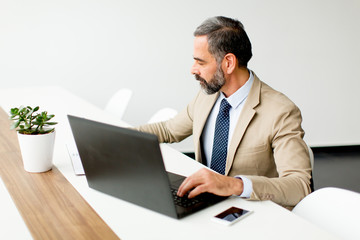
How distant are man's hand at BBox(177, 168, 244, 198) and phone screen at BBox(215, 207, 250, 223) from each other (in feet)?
0.23

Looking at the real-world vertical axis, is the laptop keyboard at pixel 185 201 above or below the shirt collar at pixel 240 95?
below

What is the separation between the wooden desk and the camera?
3.83ft

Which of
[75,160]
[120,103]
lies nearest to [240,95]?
[75,160]

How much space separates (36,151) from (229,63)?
88 centimetres

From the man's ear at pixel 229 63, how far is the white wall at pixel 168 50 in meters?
2.04

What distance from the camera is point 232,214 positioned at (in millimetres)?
1265

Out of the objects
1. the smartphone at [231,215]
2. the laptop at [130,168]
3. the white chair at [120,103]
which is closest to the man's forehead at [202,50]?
the laptop at [130,168]

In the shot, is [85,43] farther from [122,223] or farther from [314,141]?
[122,223]

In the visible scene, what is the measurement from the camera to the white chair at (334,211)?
128 cm

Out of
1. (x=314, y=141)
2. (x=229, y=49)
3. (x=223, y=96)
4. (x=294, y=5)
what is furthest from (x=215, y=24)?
(x=314, y=141)

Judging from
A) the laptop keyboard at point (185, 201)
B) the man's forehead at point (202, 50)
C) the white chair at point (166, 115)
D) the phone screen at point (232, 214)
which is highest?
the man's forehead at point (202, 50)

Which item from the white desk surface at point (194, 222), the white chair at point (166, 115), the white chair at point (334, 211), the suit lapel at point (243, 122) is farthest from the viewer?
the white chair at point (166, 115)

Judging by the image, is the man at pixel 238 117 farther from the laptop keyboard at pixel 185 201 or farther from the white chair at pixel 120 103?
the white chair at pixel 120 103

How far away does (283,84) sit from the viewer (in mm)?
4188
